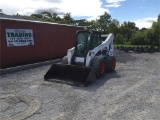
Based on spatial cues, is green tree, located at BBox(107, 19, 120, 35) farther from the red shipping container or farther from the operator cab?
the operator cab

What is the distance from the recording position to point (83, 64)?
10570mm

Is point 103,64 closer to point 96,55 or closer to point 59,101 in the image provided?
point 96,55

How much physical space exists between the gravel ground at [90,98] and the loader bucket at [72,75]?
28 centimetres

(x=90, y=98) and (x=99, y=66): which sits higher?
(x=99, y=66)

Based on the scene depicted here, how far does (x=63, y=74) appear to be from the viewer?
10.2 m

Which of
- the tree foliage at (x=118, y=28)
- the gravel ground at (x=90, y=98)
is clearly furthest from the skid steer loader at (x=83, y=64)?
the tree foliage at (x=118, y=28)

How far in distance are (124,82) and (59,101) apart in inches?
→ 141

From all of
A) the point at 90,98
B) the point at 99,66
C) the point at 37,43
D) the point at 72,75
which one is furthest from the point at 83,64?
the point at 37,43

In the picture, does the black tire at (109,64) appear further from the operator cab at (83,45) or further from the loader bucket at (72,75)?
the loader bucket at (72,75)

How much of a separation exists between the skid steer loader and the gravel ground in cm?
42

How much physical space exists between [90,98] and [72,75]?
250 centimetres

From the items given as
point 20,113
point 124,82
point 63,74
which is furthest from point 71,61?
point 20,113

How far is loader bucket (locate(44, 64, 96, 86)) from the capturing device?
30.7 feet

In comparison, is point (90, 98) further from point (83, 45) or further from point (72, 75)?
point (83, 45)
